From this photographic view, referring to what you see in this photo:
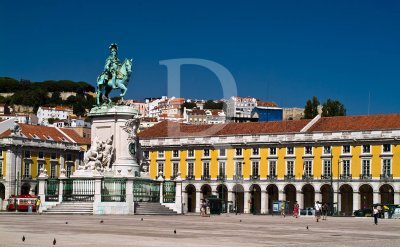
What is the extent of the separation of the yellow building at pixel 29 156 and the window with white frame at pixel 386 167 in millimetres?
31990

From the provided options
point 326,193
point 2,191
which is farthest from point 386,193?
point 2,191

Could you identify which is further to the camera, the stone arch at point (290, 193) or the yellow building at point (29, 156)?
the yellow building at point (29, 156)

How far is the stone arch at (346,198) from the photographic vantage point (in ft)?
284

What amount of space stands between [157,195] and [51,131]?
52157 mm

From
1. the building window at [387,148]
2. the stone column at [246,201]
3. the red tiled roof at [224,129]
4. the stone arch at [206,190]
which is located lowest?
the stone column at [246,201]

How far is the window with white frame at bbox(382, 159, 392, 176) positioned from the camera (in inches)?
3295

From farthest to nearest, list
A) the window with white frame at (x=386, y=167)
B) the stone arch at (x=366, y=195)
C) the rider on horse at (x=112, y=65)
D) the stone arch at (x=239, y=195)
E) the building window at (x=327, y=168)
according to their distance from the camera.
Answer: the stone arch at (x=239, y=195), the building window at (x=327, y=168), the stone arch at (x=366, y=195), the window with white frame at (x=386, y=167), the rider on horse at (x=112, y=65)

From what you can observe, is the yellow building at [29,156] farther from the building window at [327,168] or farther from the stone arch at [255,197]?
the building window at [327,168]

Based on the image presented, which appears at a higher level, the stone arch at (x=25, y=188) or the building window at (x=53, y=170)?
the building window at (x=53, y=170)

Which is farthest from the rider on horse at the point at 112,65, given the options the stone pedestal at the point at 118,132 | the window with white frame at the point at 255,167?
the window with white frame at the point at 255,167

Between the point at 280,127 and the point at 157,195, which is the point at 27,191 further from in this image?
the point at 157,195

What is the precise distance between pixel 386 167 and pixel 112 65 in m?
38.0

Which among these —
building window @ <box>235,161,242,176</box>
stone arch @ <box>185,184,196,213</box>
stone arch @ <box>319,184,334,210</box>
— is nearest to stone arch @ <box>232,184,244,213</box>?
building window @ <box>235,161,242,176</box>

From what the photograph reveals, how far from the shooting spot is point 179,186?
180ft
